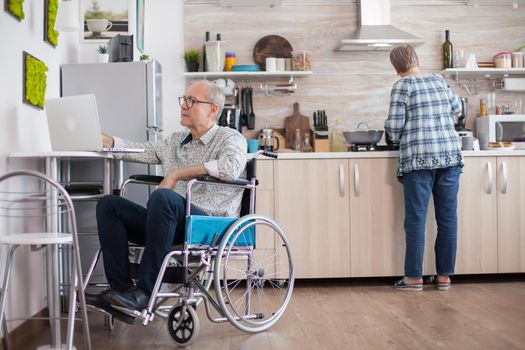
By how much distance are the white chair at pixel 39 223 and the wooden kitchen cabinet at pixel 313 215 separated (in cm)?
151

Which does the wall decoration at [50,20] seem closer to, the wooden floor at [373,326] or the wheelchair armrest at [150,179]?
the wheelchair armrest at [150,179]

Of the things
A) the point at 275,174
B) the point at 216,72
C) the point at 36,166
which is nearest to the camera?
the point at 36,166

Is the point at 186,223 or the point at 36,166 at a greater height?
the point at 36,166

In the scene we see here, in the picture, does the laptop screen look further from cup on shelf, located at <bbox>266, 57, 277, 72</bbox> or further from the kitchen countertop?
cup on shelf, located at <bbox>266, 57, 277, 72</bbox>

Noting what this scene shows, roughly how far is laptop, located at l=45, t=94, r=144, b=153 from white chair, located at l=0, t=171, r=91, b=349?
0.66ft

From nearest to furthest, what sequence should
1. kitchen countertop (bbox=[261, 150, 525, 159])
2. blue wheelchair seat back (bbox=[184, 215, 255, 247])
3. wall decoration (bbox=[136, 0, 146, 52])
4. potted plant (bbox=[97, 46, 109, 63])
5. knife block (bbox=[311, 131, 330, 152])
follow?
blue wheelchair seat back (bbox=[184, 215, 255, 247]) → potted plant (bbox=[97, 46, 109, 63]) → kitchen countertop (bbox=[261, 150, 525, 159]) → wall decoration (bbox=[136, 0, 146, 52]) → knife block (bbox=[311, 131, 330, 152])

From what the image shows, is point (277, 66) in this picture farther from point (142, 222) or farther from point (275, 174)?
point (142, 222)

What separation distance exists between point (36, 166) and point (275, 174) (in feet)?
5.58

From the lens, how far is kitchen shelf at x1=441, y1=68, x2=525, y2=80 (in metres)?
5.17

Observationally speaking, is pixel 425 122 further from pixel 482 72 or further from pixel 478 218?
pixel 482 72

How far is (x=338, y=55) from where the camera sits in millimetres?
5312

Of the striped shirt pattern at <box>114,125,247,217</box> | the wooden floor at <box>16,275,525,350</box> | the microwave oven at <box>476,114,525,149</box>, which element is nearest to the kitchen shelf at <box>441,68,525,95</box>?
the microwave oven at <box>476,114,525,149</box>

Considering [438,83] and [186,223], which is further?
[438,83]

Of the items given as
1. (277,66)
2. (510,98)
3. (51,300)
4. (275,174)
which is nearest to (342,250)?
(275,174)
